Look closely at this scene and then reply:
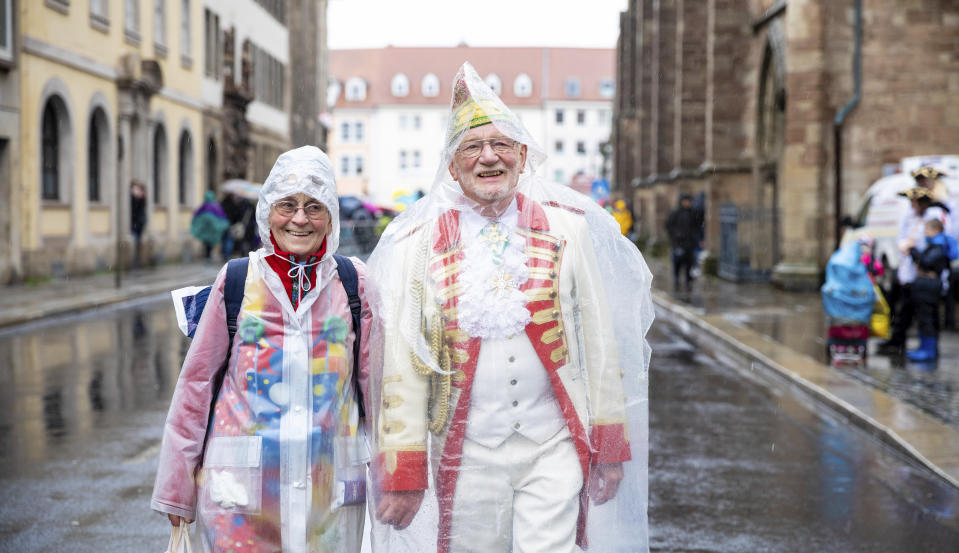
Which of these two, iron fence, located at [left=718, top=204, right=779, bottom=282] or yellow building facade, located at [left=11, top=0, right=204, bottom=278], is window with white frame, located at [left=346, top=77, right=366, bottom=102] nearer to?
yellow building facade, located at [left=11, top=0, right=204, bottom=278]

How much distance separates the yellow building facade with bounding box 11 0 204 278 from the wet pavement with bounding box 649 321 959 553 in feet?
52.0

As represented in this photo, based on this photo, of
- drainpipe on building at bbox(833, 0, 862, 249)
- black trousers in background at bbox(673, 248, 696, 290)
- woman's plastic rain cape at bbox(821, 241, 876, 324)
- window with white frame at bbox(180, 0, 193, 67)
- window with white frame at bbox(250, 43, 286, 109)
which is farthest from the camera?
window with white frame at bbox(250, 43, 286, 109)

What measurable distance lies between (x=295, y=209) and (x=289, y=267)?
17 centimetres

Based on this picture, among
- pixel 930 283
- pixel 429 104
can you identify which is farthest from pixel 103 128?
pixel 429 104

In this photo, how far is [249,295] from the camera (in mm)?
3660

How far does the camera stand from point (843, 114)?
2197 centimetres

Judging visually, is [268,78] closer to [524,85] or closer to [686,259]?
[686,259]

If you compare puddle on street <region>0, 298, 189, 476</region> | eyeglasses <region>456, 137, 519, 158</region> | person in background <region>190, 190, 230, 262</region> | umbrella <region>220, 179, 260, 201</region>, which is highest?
umbrella <region>220, 179, 260, 201</region>

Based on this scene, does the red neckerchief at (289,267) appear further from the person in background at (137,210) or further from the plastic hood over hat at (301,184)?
the person in background at (137,210)

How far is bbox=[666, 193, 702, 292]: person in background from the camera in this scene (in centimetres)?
2373

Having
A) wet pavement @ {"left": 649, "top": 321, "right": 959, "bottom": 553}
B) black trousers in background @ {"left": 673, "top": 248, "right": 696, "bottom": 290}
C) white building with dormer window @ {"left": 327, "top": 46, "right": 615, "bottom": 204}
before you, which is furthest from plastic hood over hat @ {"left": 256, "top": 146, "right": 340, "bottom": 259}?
white building with dormer window @ {"left": 327, "top": 46, "right": 615, "bottom": 204}

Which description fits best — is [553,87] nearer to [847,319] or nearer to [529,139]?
[847,319]

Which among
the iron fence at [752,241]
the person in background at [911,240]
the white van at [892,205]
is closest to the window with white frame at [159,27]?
the iron fence at [752,241]

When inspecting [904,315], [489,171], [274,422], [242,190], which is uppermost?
[242,190]
